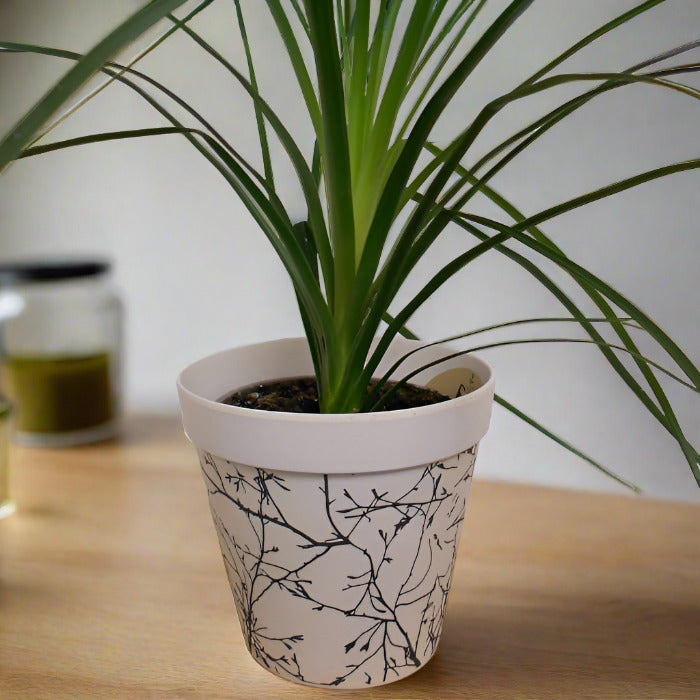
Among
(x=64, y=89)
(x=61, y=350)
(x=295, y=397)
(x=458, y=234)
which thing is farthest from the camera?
(x=61, y=350)

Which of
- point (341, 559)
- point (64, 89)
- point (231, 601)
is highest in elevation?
point (64, 89)

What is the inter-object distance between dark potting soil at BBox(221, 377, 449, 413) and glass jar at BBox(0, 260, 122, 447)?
Result: 1.35 ft

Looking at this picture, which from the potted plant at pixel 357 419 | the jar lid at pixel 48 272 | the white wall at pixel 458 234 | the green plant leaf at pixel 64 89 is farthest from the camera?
the jar lid at pixel 48 272

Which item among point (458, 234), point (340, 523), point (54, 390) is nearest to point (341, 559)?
point (340, 523)

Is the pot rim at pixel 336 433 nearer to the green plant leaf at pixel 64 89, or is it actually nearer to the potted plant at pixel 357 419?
the potted plant at pixel 357 419

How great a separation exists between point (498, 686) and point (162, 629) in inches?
9.1

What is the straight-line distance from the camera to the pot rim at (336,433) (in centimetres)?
41

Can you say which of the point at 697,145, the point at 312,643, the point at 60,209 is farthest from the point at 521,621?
the point at 60,209

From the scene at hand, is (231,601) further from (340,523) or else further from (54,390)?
(54,390)

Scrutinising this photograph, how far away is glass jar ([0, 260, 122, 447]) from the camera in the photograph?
880 mm

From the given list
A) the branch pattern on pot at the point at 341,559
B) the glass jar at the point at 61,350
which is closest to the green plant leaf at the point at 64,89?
the branch pattern on pot at the point at 341,559

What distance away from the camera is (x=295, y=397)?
1.72ft

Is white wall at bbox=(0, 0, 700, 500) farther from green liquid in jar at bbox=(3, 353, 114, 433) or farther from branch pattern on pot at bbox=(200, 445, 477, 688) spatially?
branch pattern on pot at bbox=(200, 445, 477, 688)

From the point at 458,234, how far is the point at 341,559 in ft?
1.45
